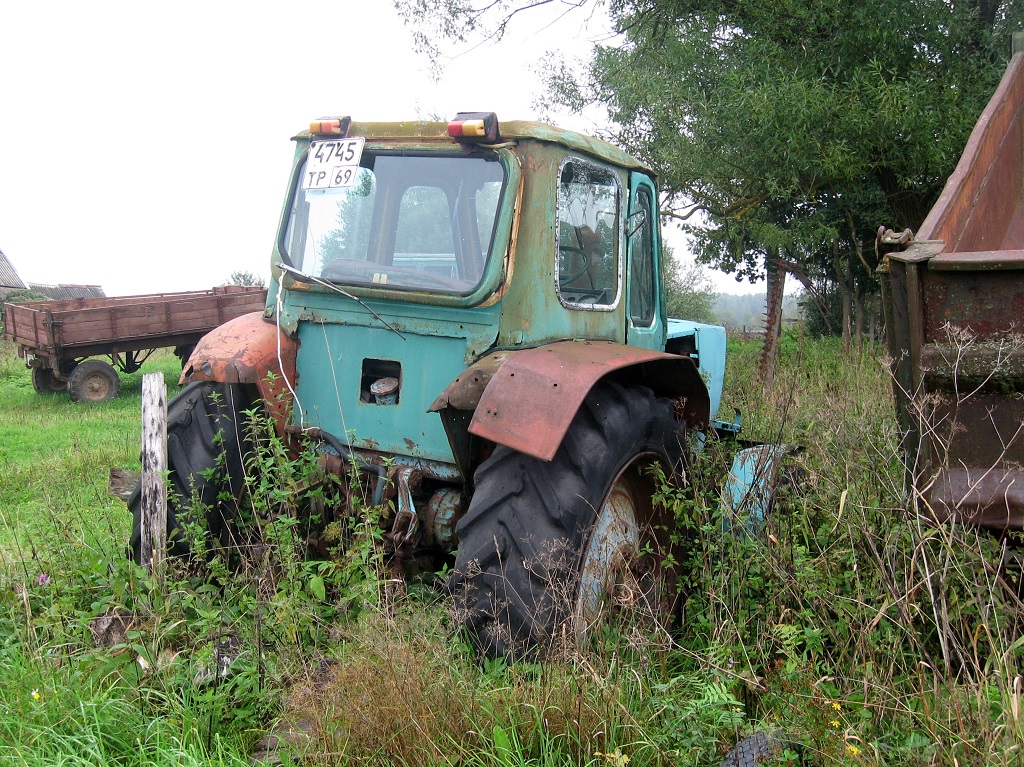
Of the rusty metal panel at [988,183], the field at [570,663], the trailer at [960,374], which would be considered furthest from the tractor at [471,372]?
the rusty metal panel at [988,183]

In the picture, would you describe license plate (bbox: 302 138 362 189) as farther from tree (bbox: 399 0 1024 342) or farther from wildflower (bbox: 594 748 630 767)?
tree (bbox: 399 0 1024 342)

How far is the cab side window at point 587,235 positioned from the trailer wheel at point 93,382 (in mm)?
11391

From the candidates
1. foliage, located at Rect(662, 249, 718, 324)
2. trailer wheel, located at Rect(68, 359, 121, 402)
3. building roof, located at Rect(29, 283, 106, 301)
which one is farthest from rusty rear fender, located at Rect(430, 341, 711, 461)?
building roof, located at Rect(29, 283, 106, 301)

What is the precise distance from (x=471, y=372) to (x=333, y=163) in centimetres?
129

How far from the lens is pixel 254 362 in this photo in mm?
3600

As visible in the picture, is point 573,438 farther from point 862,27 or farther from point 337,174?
point 862,27

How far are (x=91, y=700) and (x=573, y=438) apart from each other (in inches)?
71.7

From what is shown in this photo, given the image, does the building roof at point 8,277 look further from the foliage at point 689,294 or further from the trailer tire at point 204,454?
the trailer tire at point 204,454

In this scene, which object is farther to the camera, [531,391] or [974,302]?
[531,391]

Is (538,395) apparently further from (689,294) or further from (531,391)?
(689,294)

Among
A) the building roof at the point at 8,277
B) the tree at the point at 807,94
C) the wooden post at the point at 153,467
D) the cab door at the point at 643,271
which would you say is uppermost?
the building roof at the point at 8,277

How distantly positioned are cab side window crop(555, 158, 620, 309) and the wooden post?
5.61 feet

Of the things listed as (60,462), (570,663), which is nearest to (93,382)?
(60,462)

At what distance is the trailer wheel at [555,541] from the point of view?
9.18 feet
